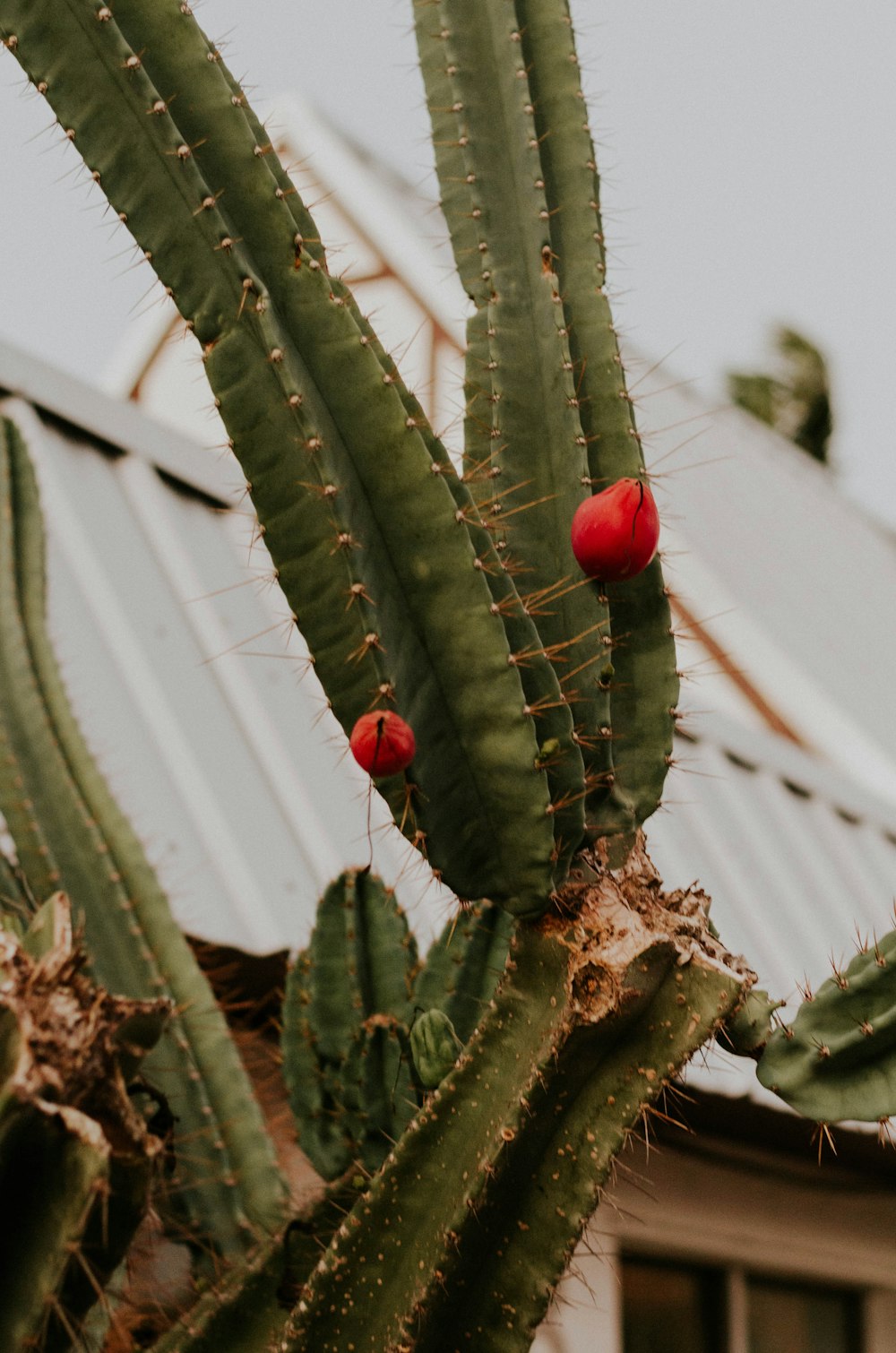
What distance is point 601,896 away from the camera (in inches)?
71.9

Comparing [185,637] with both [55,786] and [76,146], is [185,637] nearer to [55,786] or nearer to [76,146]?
[55,786]

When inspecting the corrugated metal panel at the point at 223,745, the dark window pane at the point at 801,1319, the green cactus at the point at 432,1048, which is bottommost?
the dark window pane at the point at 801,1319

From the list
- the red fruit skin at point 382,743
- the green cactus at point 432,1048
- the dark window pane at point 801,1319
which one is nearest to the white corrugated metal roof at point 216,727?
the green cactus at point 432,1048

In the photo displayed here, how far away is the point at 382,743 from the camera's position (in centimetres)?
164

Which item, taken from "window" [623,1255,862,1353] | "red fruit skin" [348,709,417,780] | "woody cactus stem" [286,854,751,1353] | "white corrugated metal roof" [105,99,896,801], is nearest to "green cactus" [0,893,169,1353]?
"woody cactus stem" [286,854,751,1353]

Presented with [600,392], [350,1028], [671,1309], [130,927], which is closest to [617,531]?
Result: [600,392]

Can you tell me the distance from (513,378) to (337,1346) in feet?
4.20

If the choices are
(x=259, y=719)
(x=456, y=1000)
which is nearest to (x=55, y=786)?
(x=456, y=1000)

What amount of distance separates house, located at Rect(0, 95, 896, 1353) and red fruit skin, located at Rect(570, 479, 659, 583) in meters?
0.41

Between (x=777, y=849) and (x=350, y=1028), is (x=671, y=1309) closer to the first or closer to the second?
(x=777, y=849)

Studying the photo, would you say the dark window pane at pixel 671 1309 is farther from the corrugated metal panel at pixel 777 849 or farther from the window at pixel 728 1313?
the corrugated metal panel at pixel 777 849

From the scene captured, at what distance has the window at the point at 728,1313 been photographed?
3941 mm

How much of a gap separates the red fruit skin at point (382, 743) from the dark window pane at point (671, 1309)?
2.73 meters

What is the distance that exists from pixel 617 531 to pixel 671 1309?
9.65ft
